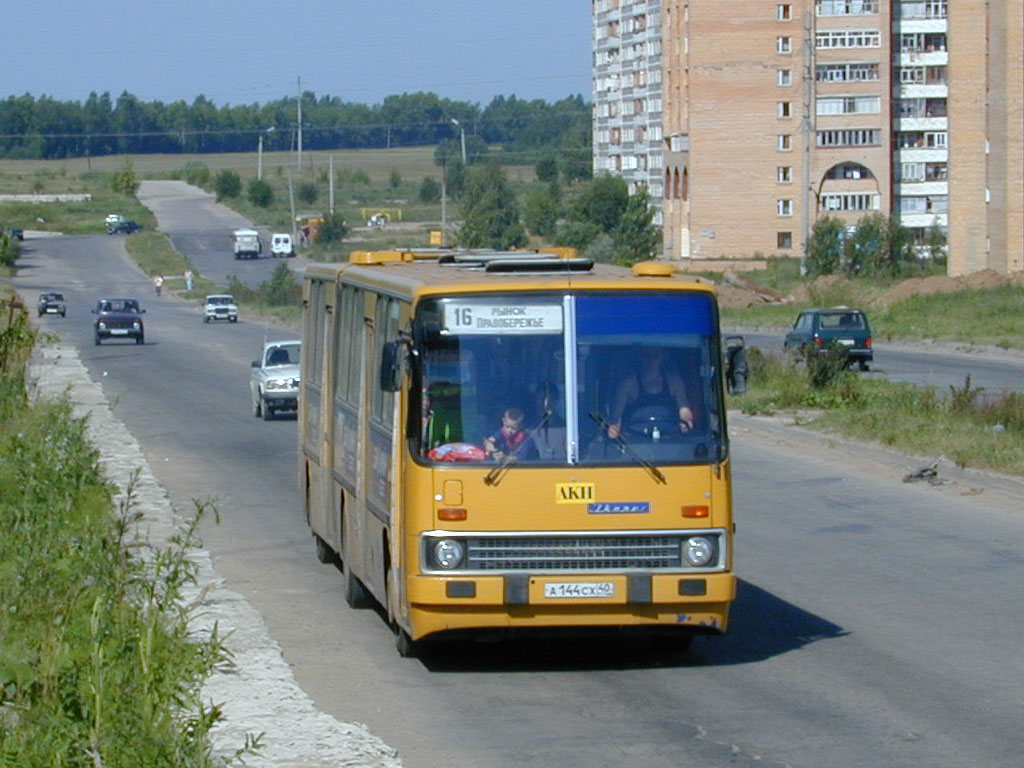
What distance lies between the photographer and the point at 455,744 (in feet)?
26.0

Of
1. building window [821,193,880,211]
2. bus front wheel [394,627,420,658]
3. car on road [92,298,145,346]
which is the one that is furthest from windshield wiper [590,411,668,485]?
building window [821,193,880,211]

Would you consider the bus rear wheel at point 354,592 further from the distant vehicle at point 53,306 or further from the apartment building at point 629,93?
the apartment building at point 629,93

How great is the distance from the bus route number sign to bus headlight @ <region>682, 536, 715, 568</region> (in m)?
1.41

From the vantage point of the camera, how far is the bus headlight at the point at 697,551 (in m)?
9.40

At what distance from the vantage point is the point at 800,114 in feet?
350

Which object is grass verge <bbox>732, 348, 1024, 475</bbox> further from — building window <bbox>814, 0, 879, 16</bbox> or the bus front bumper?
building window <bbox>814, 0, 879, 16</bbox>

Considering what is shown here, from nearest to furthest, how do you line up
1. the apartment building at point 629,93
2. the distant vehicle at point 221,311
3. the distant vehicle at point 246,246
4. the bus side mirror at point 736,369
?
the bus side mirror at point 736,369 → the distant vehicle at point 221,311 → the distant vehicle at point 246,246 → the apartment building at point 629,93

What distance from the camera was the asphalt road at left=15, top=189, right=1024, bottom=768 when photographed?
791cm

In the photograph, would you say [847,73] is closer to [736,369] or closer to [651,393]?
[736,369]

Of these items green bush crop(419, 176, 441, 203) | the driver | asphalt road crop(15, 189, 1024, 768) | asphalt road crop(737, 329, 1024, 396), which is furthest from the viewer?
green bush crop(419, 176, 441, 203)

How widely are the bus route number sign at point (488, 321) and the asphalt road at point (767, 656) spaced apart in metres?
1.95

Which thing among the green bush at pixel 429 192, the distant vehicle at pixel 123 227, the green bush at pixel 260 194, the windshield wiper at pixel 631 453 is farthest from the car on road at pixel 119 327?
the green bush at pixel 429 192

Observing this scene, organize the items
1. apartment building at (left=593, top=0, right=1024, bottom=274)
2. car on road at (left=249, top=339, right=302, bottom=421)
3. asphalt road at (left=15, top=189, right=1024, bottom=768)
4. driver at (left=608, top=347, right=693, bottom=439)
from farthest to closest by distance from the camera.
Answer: apartment building at (left=593, top=0, right=1024, bottom=274)
car on road at (left=249, top=339, right=302, bottom=421)
driver at (left=608, top=347, right=693, bottom=439)
asphalt road at (left=15, top=189, right=1024, bottom=768)

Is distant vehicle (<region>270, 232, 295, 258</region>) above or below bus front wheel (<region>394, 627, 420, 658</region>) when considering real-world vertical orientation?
above
